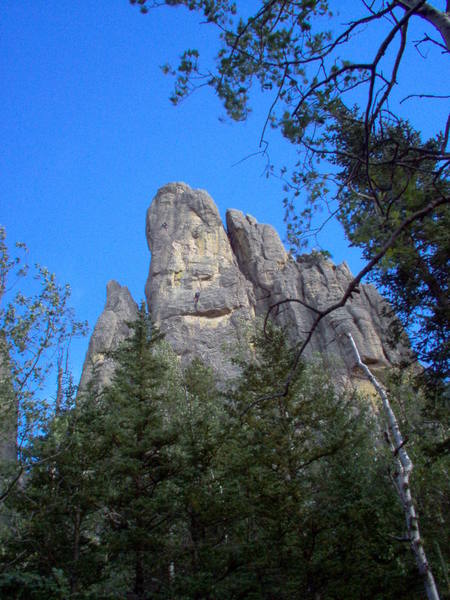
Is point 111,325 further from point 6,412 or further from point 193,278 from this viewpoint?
point 6,412

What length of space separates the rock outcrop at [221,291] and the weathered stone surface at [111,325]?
0.35ft

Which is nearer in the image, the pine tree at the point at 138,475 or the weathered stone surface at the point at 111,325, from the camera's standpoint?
the pine tree at the point at 138,475

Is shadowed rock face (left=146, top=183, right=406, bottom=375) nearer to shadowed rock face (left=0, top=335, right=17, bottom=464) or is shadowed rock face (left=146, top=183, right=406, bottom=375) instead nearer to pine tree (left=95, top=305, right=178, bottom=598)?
pine tree (left=95, top=305, right=178, bottom=598)

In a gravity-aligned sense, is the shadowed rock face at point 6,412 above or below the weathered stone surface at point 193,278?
below

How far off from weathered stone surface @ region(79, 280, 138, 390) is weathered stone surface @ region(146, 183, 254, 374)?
8.48ft

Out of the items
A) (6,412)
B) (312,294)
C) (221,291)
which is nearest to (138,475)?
(6,412)

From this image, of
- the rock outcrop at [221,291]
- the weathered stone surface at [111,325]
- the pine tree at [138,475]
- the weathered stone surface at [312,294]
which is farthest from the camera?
the weathered stone surface at [111,325]

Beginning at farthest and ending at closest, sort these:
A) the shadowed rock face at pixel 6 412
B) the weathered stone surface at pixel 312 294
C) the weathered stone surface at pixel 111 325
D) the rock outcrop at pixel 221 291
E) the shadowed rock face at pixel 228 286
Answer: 1. the weathered stone surface at pixel 111 325
2. the shadowed rock face at pixel 228 286
3. the rock outcrop at pixel 221 291
4. the weathered stone surface at pixel 312 294
5. the shadowed rock face at pixel 6 412

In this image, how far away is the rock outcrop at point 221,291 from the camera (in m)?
43.4

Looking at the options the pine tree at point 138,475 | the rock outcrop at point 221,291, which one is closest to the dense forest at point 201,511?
the pine tree at point 138,475

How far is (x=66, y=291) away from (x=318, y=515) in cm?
749

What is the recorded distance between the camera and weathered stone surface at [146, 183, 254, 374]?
1738 inches

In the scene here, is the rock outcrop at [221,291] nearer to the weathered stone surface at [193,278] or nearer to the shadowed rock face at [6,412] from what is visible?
the weathered stone surface at [193,278]

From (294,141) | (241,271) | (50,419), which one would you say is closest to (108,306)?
(241,271)
